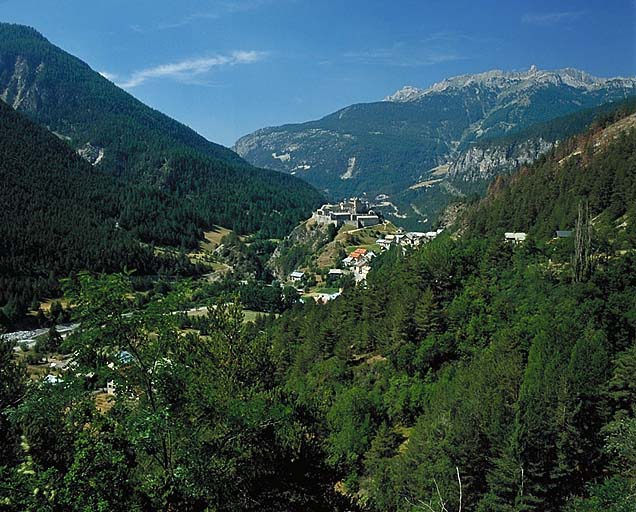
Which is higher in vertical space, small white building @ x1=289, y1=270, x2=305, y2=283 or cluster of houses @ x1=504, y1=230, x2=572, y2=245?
cluster of houses @ x1=504, y1=230, x2=572, y2=245

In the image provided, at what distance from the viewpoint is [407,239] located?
247 feet

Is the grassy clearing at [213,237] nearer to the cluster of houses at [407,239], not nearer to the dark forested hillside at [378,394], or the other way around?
the cluster of houses at [407,239]

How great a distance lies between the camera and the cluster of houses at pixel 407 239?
67.9 metres

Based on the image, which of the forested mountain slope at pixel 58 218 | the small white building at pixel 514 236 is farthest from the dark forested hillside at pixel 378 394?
the forested mountain slope at pixel 58 218

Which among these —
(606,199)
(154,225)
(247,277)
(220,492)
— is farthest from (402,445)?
(154,225)

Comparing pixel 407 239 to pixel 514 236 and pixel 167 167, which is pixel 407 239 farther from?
pixel 167 167

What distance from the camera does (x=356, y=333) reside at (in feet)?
114

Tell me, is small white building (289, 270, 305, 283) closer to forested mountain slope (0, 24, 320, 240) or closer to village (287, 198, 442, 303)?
village (287, 198, 442, 303)

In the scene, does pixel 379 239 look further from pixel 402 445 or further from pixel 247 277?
pixel 402 445

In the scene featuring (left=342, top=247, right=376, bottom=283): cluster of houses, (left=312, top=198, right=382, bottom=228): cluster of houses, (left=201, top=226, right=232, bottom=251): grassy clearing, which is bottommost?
(left=342, top=247, right=376, bottom=283): cluster of houses

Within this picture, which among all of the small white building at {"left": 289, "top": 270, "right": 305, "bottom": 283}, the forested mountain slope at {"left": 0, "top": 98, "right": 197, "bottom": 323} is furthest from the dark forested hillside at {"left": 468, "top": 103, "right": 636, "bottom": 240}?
the forested mountain slope at {"left": 0, "top": 98, "right": 197, "bottom": 323}

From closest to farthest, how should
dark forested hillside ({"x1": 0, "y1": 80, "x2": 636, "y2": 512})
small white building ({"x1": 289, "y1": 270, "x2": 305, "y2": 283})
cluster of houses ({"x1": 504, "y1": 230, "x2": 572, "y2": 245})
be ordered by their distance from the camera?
dark forested hillside ({"x1": 0, "y1": 80, "x2": 636, "y2": 512}), cluster of houses ({"x1": 504, "y1": 230, "x2": 572, "y2": 245}), small white building ({"x1": 289, "y1": 270, "x2": 305, "y2": 283})

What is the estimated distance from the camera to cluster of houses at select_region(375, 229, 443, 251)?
223 ft

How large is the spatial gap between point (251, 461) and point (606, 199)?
42.0 meters
